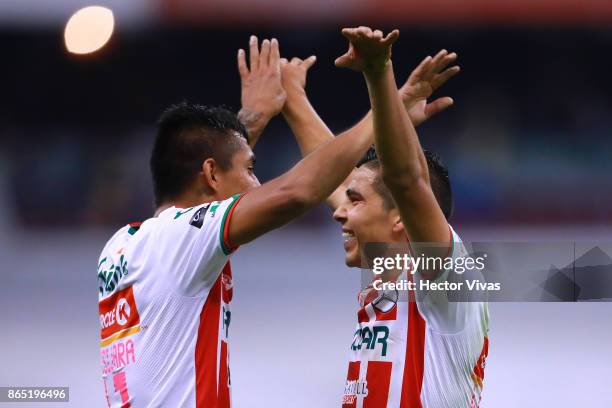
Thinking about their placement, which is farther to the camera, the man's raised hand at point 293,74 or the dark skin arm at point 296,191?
the man's raised hand at point 293,74

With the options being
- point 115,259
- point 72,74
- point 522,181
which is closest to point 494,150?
point 522,181

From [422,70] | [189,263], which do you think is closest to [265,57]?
[422,70]

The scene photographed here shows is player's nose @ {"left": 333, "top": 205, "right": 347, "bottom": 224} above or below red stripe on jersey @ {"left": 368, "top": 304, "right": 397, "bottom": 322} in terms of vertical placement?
above

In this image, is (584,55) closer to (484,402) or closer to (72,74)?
(484,402)

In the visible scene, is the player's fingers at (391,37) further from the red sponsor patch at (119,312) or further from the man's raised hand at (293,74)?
the man's raised hand at (293,74)

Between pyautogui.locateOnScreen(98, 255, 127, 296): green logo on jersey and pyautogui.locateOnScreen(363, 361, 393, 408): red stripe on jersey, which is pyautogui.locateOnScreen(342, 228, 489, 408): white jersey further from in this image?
pyautogui.locateOnScreen(98, 255, 127, 296): green logo on jersey

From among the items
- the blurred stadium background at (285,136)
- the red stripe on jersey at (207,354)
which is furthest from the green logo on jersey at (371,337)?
the blurred stadium background at (285,136)

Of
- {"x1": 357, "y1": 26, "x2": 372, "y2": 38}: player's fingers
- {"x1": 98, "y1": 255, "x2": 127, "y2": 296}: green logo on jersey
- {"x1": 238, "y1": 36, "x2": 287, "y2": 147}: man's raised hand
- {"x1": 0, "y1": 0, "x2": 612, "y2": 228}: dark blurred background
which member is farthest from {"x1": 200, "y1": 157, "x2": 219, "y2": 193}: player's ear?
{"x1": 0, "y1": 0, "x2": 612, "y2": 228}: dark blurred background

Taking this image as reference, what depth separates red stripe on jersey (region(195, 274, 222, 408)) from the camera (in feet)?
9.96

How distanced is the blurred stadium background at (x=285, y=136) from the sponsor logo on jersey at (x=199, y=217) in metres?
4.59

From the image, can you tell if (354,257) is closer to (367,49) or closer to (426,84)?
(426,84)

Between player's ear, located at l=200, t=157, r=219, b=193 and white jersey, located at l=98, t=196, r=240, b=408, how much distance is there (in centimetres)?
23

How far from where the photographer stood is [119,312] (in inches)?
126

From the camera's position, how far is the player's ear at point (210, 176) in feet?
11.0
